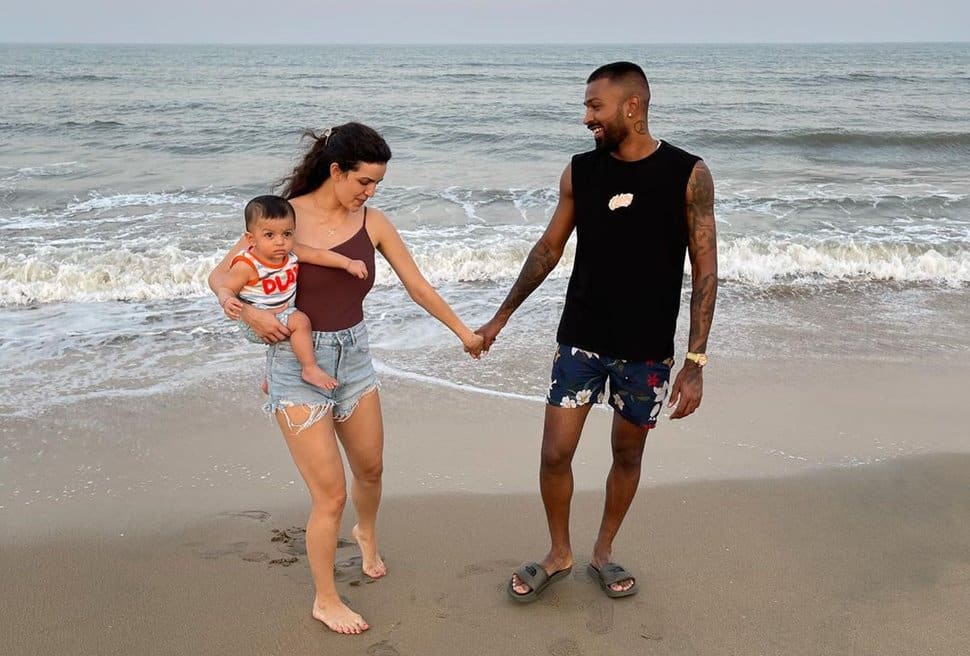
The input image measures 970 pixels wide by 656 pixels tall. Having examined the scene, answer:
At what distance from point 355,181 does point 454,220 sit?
8883 mm

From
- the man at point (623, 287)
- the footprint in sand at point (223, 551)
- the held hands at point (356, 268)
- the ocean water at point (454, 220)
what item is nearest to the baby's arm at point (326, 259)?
the held hands at point (356, 268)

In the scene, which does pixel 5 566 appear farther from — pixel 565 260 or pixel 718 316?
pixel 565 260

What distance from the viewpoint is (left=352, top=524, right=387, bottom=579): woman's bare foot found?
3680 millimetres

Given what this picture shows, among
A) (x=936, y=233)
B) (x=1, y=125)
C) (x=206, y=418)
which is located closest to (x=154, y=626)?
(x=206, y=418)

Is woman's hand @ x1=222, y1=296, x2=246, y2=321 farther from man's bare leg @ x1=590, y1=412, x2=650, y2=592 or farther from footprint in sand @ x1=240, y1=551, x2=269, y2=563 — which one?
man's bare leg @ x1=590, y1=412, x2=650, y2=592

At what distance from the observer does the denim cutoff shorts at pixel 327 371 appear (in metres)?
3.13

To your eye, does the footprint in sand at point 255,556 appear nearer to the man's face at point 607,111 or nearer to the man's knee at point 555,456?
the man's knee at point 555,456

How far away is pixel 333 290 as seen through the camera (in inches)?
125

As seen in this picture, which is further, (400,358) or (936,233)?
(936,233)

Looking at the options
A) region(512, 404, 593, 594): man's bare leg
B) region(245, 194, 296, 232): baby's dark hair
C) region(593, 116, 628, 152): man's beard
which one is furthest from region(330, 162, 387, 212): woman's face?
region(512, 404, 593, 594): man's bare leg

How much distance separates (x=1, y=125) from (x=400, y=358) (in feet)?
63.1

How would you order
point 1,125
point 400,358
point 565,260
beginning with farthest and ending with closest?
point 1,125
point 565,260
point 400,358

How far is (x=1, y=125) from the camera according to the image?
21.4 meters

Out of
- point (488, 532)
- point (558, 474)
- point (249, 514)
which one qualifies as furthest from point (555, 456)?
point (249, 514)
